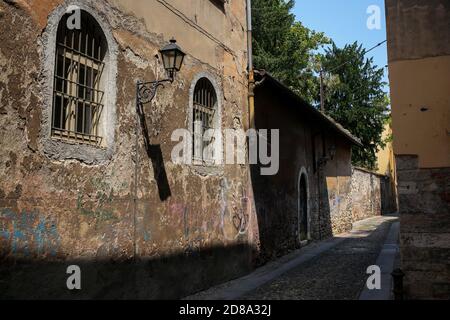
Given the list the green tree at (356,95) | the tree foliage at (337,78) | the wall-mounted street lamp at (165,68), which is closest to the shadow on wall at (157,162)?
the wall-mounted street lamp at (165,68)

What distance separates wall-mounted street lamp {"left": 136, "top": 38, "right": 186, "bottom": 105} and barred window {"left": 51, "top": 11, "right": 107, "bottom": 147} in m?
0.62

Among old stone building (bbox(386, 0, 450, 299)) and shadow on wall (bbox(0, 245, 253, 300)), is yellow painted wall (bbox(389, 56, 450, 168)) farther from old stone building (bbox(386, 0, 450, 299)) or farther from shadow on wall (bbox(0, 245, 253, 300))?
shadow on wall (bbox(0, 245, 253, 300))

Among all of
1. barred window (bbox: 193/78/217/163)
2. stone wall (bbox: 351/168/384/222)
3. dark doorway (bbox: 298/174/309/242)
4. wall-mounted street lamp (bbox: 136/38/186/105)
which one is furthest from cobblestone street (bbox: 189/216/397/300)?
stone wall (bbox: 351/168/384/222)

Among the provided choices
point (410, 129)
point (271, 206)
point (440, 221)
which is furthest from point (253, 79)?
point (440, 221)

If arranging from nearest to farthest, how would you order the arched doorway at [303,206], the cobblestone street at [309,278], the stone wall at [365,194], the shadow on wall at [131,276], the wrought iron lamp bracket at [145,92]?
the shadow on wall at [131,276] → the wrought iron lamp bracket at [145,92] → the cobblestone street at [309,278] → the arched doorway at [303,206] → the stone wall at [365,194]

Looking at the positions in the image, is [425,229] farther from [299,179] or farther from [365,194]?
[365,194]

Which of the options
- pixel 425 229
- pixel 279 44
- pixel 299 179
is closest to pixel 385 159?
pixel 279 44

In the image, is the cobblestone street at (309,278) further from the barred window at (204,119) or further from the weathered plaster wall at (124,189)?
the barred window at (204,119)

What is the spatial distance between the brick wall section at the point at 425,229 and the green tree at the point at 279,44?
668 inches

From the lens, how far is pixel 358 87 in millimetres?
26750

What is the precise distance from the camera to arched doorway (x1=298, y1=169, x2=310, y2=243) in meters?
12.6

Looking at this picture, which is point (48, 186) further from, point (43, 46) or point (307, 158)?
point (307, 158)

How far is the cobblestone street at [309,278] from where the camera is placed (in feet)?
21.5

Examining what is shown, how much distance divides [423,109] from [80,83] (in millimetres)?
4352
